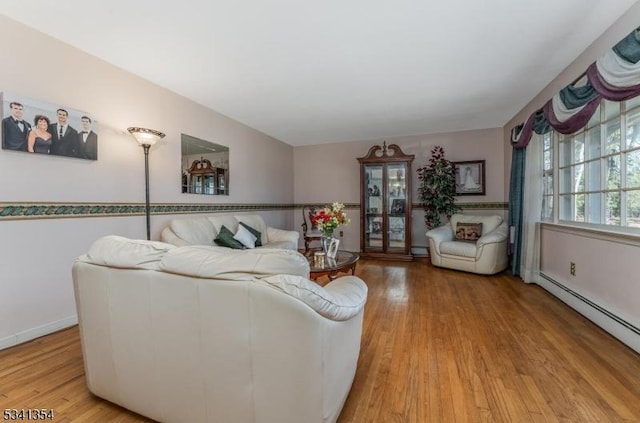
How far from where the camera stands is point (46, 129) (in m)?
2.22

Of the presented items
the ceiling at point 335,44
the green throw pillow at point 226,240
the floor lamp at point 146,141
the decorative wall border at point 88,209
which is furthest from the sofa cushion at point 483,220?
the floor lamp at point 146,141

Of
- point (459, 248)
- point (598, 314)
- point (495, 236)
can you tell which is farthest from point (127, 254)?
point (495, 236)

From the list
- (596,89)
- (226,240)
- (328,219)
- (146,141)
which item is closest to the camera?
(596,89)

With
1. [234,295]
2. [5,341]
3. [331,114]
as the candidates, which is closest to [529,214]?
[331,114]

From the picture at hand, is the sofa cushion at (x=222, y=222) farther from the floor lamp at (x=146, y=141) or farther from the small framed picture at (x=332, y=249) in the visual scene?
the small framed picture at (x=332, y=249)

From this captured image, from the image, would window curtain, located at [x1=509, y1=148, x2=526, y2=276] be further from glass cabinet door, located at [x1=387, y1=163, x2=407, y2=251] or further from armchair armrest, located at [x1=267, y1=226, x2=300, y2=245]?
armchair armrest, located at [x1=267, y1=226, x2=300, y2=245]

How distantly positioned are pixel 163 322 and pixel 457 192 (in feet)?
17.2

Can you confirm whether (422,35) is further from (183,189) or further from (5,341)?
(5,341)

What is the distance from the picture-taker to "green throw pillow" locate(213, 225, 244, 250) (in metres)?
3.49

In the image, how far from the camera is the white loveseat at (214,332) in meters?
1.04

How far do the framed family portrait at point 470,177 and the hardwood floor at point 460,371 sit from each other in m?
2.75

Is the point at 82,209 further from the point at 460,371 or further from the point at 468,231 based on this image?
the point at 468,231

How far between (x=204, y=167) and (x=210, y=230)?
2.95 feet

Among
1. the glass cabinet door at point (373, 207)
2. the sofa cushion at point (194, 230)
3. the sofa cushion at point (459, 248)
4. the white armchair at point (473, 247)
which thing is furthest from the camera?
the glass cabinet door at point (373, 207)
